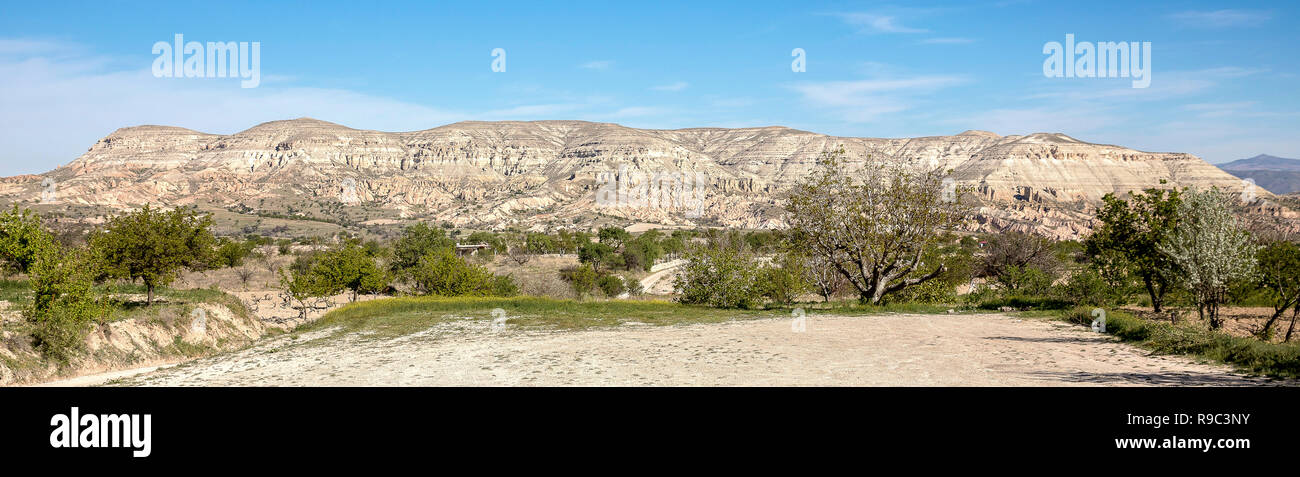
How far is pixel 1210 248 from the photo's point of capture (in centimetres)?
2038

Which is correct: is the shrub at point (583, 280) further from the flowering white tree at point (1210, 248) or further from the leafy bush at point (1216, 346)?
the leafy bush at point (1216, 346)

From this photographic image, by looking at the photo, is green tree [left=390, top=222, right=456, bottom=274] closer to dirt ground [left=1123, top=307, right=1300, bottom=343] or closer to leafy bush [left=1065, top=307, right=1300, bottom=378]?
dirt ground [left=1123, top=307, right=1300, bottom=343]

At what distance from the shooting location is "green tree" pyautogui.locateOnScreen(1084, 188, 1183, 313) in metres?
23.7

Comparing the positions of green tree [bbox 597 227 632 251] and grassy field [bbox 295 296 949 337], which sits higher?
green tree [bbox 597 227 632 251]

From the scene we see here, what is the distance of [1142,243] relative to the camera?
24078 mm

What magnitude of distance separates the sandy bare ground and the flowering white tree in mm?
4278

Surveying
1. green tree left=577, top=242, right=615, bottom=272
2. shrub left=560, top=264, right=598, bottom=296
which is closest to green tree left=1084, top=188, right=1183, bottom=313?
shrub left=560, top=264, right=598, bottom=296

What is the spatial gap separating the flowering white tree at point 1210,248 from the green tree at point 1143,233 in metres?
1.14

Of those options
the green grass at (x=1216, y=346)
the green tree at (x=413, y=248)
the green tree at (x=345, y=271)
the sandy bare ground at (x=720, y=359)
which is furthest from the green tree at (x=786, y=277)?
the green tree at (x=413, y=248)

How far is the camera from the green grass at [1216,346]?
1139 centimetres

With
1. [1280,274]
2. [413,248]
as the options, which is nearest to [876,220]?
[1280,274]
